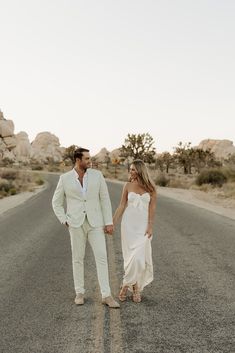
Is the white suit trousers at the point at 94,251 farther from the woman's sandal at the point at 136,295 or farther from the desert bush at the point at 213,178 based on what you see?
the desert bush at the point at 213,178

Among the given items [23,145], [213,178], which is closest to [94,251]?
[213,178]

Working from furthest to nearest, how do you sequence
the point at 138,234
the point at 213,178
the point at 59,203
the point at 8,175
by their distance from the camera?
the point at 8,175 < the point at 213,178 < the point at 138,234 < the point at 59,203

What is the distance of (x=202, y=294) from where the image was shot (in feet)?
20.6

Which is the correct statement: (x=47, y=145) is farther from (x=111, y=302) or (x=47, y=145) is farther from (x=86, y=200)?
(x=111, y=302)

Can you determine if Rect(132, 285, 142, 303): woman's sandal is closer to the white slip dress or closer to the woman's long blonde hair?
the white slip dress

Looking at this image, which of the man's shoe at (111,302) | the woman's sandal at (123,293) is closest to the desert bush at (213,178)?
the woman's sandal at (123,293)

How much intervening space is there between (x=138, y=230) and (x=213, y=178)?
31.0 m

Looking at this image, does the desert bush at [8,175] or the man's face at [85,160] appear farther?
the desert bush at [8,175]

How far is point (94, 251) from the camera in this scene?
5832 mm

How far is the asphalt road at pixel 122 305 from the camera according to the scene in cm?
457

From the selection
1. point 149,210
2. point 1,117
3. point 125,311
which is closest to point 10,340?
point 125,311

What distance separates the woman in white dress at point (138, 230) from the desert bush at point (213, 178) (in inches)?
1159

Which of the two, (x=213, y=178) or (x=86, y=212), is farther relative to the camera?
(x=213, y=178)

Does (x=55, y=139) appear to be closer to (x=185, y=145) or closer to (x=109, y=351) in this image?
(x=185, y=145)
